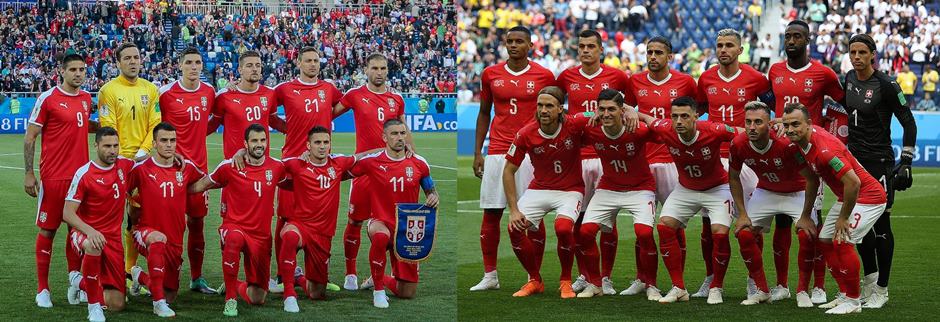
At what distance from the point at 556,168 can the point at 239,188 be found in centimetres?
207

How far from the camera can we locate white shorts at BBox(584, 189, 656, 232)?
765 centimetres

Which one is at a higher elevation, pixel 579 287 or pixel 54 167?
pixel 54 167

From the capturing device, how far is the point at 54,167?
24.9ft

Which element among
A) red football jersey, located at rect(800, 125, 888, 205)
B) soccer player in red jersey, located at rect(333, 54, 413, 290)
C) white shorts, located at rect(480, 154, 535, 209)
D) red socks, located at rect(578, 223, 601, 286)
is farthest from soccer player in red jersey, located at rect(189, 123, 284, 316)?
red football jersey, located at rect(800, 125, 888, 205)

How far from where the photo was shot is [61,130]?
25.0 feet

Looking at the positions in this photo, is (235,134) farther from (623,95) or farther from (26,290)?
(623,95)

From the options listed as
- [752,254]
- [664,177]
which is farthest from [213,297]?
[752,254]

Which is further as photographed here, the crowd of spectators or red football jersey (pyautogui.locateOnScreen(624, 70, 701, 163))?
the crowd of spectators

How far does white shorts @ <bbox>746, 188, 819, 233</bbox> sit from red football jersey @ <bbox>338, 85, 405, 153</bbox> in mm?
2548

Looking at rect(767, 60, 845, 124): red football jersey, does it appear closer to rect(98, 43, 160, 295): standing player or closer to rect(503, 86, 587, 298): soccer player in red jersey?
rect(503, 86, 587, 298): soccer player in red jersey

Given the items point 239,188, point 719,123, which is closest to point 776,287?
point 719,123

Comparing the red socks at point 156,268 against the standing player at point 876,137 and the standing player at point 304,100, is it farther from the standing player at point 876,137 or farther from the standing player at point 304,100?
the standing player at point 876,137

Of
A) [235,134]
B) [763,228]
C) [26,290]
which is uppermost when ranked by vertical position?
[235,134]

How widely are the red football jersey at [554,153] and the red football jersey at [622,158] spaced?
0.31 feet
